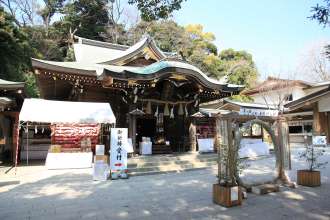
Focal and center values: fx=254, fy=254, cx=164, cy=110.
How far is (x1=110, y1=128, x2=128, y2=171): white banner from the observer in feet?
27.1

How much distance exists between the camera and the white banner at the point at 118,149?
8247 mm

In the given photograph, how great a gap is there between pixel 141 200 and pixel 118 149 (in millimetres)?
2914

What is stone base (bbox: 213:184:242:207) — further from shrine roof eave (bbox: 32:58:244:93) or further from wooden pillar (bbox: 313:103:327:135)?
wooden pillar (bbox: 313:103:327:135)

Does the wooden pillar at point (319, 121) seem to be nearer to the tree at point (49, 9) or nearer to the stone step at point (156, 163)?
the stone step at point (156, 163)

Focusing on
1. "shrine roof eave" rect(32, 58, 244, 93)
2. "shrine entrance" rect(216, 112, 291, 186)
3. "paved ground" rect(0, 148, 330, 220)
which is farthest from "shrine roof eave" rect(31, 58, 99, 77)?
"shrine entrance" rect(216, 112, 291, 186)

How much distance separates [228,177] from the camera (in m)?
5.40

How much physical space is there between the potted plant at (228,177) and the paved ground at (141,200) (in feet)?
0.58

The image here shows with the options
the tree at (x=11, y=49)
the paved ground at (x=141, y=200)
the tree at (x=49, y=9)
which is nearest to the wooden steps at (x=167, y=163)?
the paved ground at (x=141, y=200)

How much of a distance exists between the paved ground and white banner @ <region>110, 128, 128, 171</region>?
556mm

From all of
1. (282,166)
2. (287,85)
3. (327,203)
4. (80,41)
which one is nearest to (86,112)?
(282,166)

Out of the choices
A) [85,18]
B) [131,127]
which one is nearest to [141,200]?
[131,127]

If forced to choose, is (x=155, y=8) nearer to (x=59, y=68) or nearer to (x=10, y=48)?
(x=59, y=68)

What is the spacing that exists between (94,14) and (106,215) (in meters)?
32.6

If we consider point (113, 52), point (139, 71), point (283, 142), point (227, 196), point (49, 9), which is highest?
point (49, 9)
